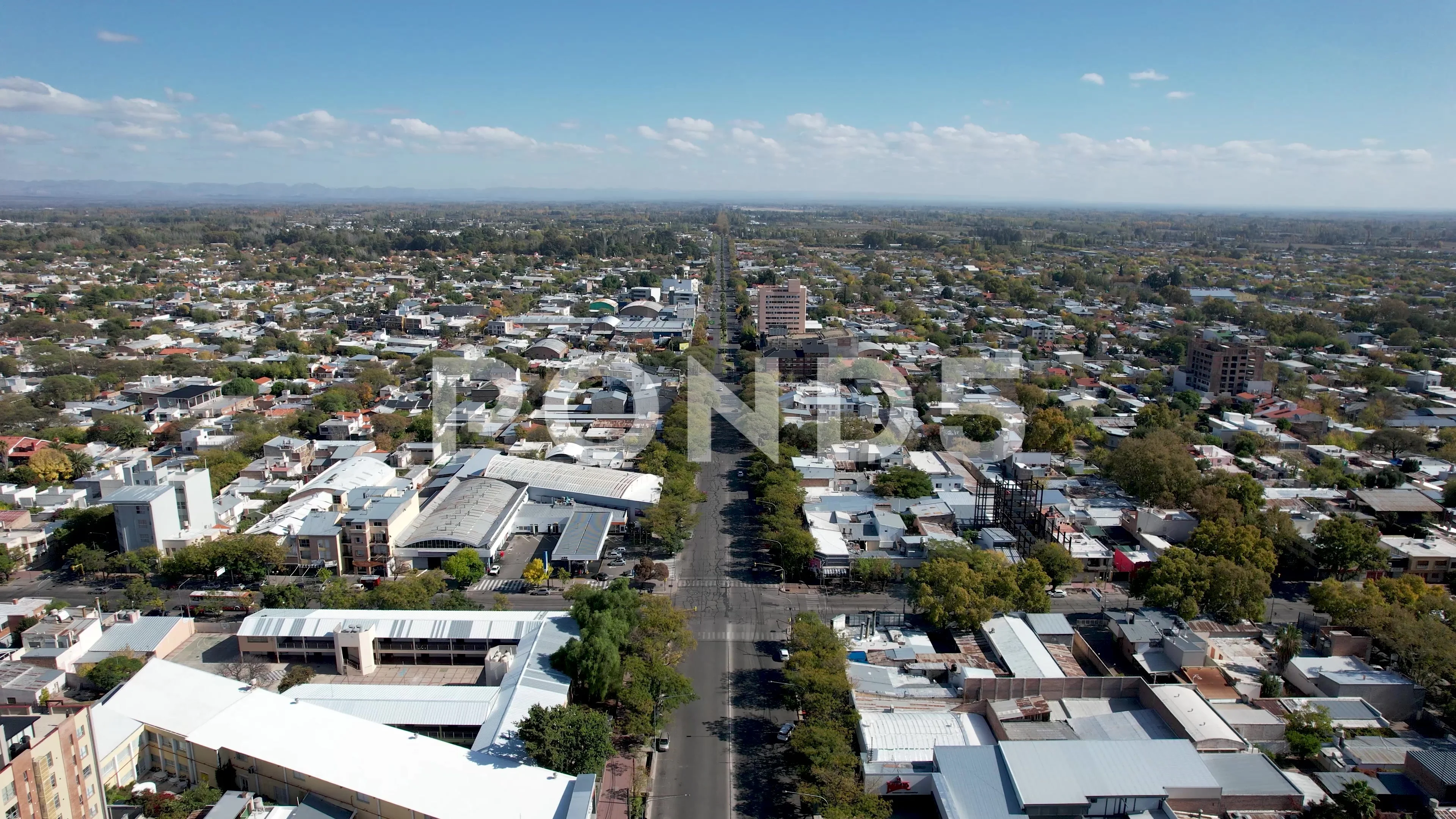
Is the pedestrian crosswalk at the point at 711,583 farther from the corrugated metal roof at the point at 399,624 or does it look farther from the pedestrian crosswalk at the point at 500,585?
the corrugated metal roof at the point at 399,624

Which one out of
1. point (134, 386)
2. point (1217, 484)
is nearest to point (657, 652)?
point (1217, 484)

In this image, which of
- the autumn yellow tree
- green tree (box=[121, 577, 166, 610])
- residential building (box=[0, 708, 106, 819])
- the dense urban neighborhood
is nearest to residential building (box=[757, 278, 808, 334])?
the dense urban neighborhood

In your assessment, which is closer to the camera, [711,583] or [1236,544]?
[1236,544]

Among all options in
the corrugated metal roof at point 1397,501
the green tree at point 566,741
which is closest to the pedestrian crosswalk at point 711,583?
the green tree at point 566,741

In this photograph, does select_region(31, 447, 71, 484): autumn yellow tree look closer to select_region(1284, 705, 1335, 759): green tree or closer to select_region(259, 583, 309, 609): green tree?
select_region(259, 583, 309, 609): green tree

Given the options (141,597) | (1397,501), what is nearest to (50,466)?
(141,597)

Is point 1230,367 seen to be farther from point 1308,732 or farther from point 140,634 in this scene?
point 140,634
